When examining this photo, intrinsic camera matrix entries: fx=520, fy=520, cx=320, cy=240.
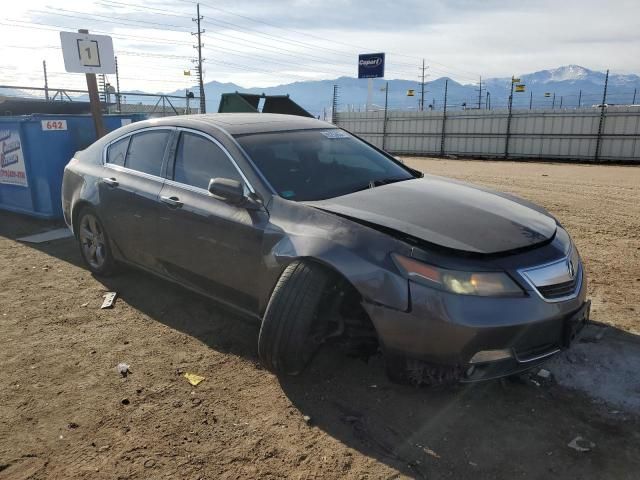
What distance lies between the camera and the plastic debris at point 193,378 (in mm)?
3281

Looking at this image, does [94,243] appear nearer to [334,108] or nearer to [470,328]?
[470,328]

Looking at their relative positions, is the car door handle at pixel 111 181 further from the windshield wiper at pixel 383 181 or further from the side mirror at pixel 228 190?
the windshield wiper at pixel 383 181

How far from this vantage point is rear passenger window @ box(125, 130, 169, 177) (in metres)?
4.25

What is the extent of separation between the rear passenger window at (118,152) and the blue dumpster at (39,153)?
2975 millimetres

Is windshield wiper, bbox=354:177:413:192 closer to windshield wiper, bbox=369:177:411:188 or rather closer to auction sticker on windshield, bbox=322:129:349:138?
windshield wiper, bbox=369:177:411:188

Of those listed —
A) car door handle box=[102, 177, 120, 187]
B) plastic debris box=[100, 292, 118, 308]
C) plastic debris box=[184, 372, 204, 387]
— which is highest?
car door handle box=[102, 177, 120, 187]

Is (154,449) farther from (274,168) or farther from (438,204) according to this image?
(438,204)

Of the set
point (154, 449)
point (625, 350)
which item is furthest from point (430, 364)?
point (625, 350)

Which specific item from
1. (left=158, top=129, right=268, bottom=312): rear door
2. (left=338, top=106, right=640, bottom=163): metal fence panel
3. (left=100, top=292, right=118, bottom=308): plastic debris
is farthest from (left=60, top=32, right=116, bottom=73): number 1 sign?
(left=338, top=106, right=640, bottom=163): metal fence panel

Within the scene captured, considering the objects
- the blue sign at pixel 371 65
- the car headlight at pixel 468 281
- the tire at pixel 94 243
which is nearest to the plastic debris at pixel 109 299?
the tire at pixel 94 243

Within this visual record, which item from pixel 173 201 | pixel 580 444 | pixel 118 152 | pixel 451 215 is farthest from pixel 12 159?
pixel 580 444

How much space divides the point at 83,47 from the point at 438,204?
6.04 meters

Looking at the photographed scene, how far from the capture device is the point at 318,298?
2.92 metres

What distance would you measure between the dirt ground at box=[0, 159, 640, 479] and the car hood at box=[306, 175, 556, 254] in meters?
0.94
